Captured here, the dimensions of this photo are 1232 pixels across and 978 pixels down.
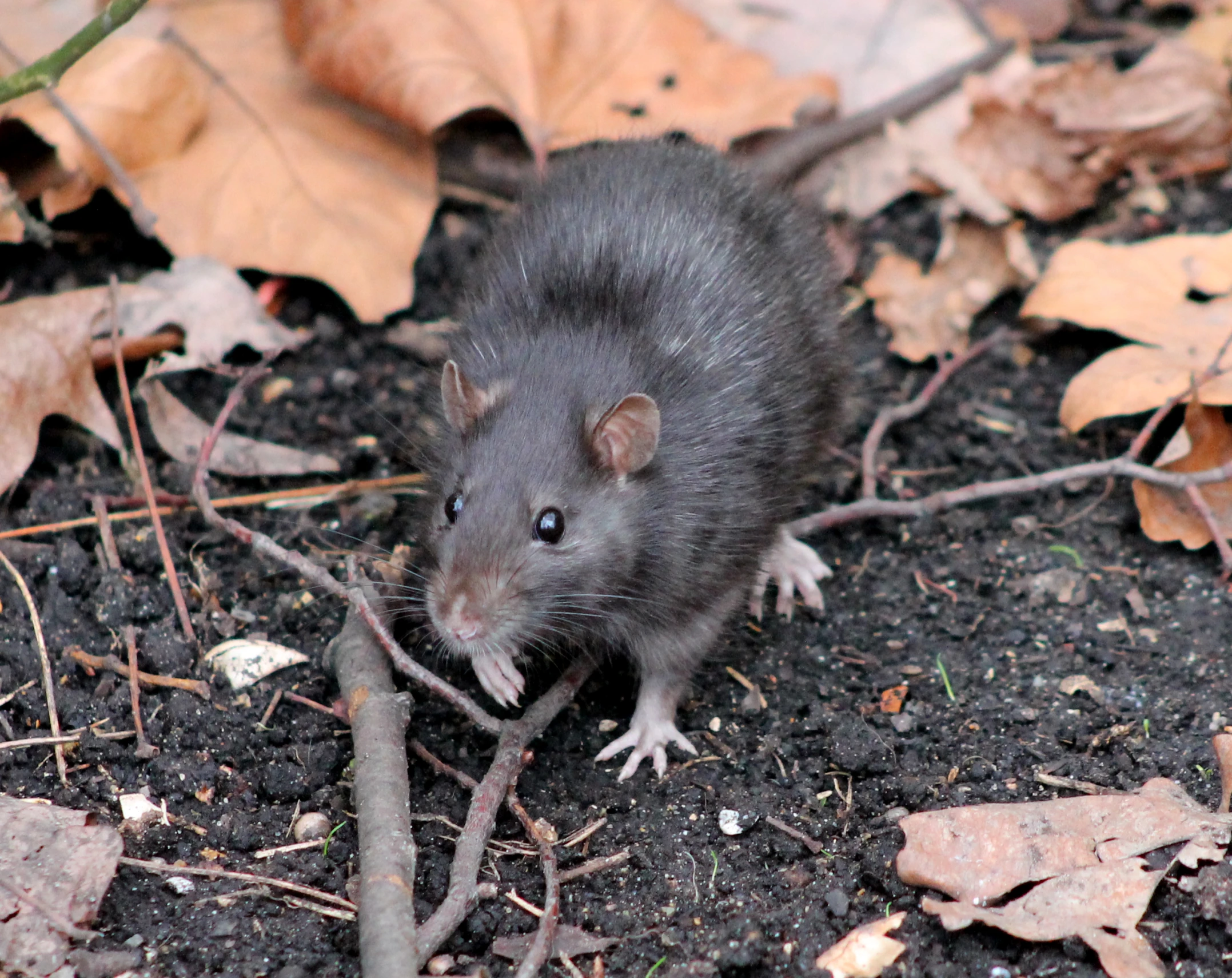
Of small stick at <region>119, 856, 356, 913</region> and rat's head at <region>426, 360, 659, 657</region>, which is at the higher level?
rat's head at <region>426, 360, 659, 657</region>

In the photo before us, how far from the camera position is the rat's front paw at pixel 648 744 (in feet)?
15.0

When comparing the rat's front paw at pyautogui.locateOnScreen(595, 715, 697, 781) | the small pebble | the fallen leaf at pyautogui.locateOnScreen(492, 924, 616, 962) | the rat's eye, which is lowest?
the rat's front paw at pyautogui.locateOnScreen(595, 715, 697, 781)

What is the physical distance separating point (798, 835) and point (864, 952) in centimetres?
52

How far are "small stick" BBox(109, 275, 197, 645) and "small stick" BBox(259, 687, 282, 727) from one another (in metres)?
0.38

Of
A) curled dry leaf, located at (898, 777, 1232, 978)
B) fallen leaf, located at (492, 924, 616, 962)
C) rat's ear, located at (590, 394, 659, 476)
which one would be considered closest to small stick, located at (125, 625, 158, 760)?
fallen leaf, located at (492, 924, 616, 962)

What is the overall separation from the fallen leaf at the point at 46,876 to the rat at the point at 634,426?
3.99 feet

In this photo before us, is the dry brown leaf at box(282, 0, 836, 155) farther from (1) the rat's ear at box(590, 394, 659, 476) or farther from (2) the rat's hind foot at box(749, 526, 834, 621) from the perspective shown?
(1) the rat's ear at box(590, 394, 659, 476)

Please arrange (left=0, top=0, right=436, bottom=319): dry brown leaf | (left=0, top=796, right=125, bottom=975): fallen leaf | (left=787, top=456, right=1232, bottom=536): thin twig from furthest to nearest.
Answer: (left=0, top=0, right=436, bottom=319): dry brown leaf, (left=787, top=456, right=1232, bottom=536): thin twig, (left=0, top=796, right=125, bottom=975): fallen leaf

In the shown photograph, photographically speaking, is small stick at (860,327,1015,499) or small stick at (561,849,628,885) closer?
small stick at (561,849,628,885)

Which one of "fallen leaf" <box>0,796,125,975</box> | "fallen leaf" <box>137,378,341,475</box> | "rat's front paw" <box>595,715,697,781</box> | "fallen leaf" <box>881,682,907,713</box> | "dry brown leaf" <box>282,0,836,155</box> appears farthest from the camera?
"dry brown leaf" <box>282,0,836,155</box>

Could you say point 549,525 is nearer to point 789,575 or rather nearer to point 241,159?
point 789,575

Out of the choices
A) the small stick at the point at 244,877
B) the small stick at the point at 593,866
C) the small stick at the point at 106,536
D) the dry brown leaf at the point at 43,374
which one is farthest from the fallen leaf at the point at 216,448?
the small stick at the point at 593,866

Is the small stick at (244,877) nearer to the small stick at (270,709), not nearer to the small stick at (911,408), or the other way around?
the small stick at (270,709)

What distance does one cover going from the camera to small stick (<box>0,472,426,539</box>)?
4.98m
